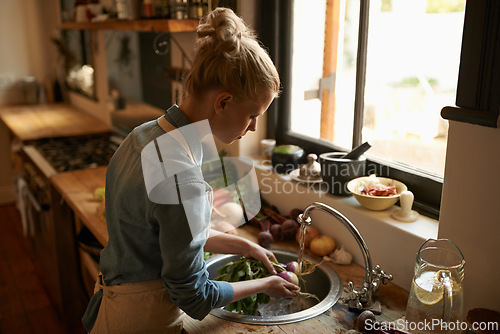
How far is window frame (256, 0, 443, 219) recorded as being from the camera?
4.84 feet

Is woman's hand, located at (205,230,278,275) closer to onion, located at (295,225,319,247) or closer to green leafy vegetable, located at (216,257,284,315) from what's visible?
green leafy vegetable, located at (216,257,284,315)

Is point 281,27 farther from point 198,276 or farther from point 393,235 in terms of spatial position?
point 198,276

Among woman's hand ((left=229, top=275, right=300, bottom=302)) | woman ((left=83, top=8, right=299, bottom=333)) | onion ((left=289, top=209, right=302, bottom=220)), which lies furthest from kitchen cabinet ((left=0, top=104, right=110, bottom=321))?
woman's hand ((left=229, top=275, right=300, bottom=302))

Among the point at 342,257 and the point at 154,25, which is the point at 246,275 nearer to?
the point at 342,257

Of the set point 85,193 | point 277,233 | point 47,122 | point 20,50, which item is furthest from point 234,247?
point 20,50

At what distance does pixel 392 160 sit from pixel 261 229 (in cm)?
52

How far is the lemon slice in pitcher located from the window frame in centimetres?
37

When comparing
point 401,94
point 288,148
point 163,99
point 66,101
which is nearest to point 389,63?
point 401,94

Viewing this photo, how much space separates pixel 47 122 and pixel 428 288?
10.5 ft

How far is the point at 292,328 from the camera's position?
120 centimetres

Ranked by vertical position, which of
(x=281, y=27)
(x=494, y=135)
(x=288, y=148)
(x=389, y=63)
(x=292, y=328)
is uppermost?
(x=281, y=27)

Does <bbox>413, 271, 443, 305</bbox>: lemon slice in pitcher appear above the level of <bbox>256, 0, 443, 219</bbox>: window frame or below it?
below

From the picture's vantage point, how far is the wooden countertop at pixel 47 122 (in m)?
Result: 3.25

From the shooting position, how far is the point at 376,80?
164 cm
